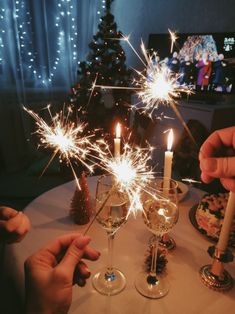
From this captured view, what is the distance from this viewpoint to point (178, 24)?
3703mm

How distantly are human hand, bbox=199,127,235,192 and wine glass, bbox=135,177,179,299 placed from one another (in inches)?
4.6

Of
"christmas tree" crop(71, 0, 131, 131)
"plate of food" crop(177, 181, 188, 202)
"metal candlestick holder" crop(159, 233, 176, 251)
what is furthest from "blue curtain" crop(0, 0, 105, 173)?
"metal candlestick holder" crop(159, 233, 176, 251)

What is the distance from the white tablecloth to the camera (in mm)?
712

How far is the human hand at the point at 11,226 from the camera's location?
787 mm

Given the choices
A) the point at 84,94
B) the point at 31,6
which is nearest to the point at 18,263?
the point at 84,94

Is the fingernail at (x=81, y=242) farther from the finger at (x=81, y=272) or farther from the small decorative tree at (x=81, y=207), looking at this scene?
the small decorative tree at (x=81, y=207)

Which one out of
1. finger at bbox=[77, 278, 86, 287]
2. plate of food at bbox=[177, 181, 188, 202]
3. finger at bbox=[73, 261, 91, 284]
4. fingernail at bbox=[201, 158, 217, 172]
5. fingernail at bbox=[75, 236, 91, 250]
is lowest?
finger at bbox=[77, 278, 86, 287]

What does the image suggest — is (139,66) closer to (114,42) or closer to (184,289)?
(114,42)

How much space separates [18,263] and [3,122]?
2688 mm

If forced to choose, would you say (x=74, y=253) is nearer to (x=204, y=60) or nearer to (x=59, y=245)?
(x=59, y=245)

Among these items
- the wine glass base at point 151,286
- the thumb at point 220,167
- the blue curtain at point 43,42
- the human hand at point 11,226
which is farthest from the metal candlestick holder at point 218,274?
the blue curtain at point 43,42

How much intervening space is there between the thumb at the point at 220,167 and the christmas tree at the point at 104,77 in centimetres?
233

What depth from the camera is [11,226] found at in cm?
78

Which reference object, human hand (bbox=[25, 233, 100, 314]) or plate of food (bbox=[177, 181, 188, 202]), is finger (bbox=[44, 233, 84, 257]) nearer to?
human hand (bbox=[25, 233, 100, 314])
